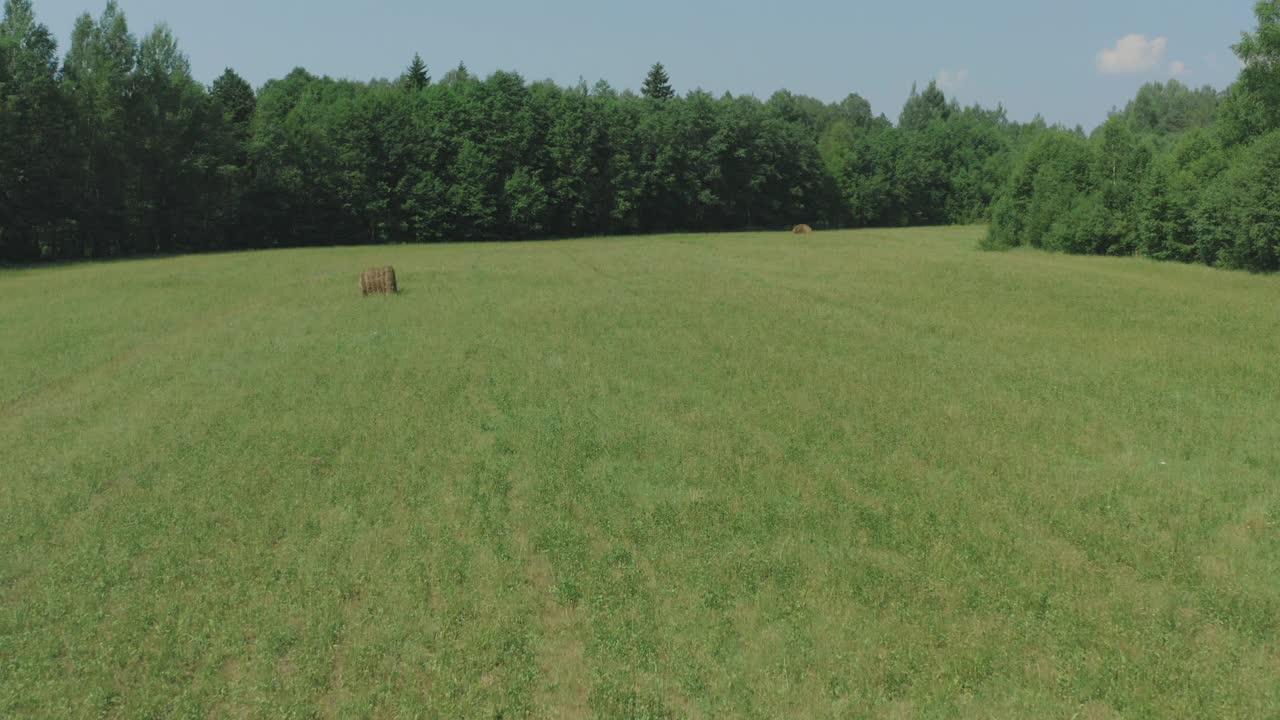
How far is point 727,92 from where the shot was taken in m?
82.0

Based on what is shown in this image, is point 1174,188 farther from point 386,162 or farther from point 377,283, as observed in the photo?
point 386,162

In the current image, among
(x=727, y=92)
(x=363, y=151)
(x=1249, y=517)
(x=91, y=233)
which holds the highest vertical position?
(x=727, y=92)

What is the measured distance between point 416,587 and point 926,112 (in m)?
162

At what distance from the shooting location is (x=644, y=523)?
8406 millimetres

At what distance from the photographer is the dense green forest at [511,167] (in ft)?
118

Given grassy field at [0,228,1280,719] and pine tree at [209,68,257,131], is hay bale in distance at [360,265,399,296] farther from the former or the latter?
pine tree at [209,68,257,131]

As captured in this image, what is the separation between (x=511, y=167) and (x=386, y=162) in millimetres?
8818

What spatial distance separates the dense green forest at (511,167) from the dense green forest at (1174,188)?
0.32 ft

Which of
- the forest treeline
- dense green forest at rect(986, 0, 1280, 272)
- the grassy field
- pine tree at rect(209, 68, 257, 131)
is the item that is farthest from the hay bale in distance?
pine tree at rect(209, 68, 257, 131)

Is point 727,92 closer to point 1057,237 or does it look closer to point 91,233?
point 1057,237

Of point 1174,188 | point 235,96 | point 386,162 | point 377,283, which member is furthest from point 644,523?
point 235,96

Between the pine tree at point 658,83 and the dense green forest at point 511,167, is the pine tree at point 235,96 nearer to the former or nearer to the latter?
the dense green forest at point 511,167

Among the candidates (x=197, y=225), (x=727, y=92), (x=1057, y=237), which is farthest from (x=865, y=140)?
(x=197, y=225)

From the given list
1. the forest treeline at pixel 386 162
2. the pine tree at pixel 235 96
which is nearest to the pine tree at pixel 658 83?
the forest treeline at pixel 386 162
